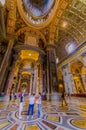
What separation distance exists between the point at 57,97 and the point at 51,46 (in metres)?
7.24

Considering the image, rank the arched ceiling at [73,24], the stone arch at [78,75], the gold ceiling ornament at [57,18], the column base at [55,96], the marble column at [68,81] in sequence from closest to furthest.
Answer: the column base at [55,96], the gold ceiling ornament at [57,18], the arched ceiling at [73,24], the marble column at [68,81], the stone arch at [78,75]

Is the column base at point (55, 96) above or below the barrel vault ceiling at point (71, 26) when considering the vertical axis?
below

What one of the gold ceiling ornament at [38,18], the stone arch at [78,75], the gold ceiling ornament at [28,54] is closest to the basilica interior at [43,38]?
the gold ceiling ornament at [38,18]

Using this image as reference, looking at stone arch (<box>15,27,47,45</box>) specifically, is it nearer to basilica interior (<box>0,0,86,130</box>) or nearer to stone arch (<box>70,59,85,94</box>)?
basilica interior (<box>0,0,86,130</box>)

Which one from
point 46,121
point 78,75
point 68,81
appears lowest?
point 46,121

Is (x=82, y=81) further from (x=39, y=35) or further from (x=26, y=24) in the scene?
(x=26, y=24)

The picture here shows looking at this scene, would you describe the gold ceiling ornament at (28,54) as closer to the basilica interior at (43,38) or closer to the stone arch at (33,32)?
the basilica interior at (43,38)

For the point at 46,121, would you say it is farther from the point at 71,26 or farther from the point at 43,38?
the point at 71,26

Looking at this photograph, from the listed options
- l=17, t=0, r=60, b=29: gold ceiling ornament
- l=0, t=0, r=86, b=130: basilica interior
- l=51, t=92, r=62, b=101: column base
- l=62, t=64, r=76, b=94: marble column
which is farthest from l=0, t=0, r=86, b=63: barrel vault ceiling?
l=51, t=92, r=62, b=101: column base

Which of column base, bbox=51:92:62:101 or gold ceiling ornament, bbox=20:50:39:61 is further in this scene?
gold ceiling ornament, bbox=20:50:39:61

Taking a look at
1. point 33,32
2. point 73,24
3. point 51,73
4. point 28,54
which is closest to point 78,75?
point 73,24

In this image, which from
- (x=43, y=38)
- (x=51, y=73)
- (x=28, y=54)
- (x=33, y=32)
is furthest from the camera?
(x=28, y=54)

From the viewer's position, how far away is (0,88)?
9336 mm

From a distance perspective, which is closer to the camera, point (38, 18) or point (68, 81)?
point (38, 18)
